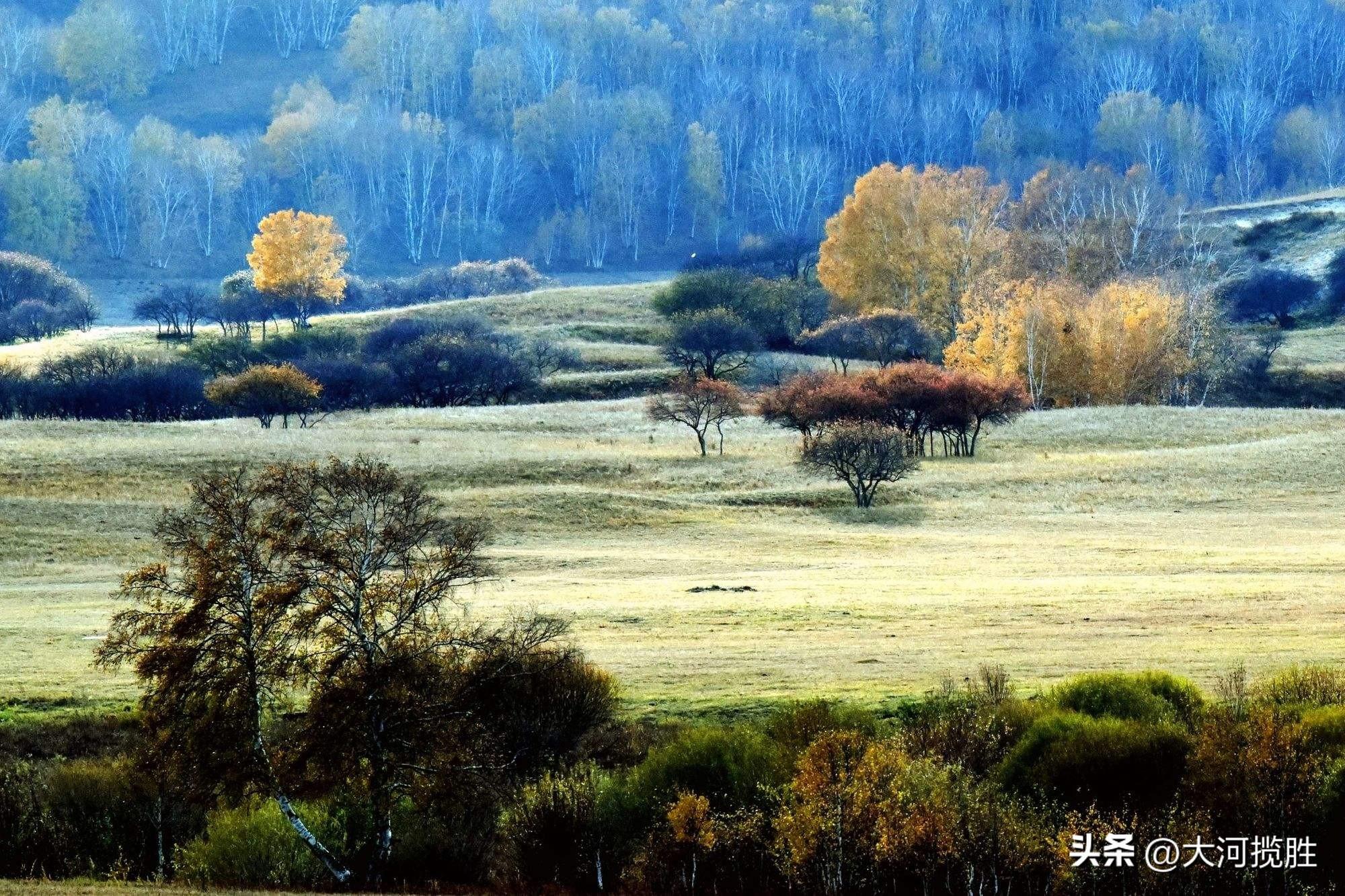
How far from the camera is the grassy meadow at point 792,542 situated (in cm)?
3028

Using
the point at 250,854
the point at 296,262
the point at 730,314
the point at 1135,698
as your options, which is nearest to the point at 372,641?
the point at 250,854

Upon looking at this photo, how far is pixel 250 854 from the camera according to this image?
2141cm

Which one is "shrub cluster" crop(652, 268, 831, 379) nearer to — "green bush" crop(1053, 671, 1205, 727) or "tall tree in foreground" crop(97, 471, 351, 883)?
"green bush" crop(1053, 671, 1205, 727)

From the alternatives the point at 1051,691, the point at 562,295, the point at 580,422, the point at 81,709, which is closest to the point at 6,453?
the point at 580,422

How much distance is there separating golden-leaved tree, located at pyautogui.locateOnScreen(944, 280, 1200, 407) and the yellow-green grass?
10.1m

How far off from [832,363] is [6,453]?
64.6 metres

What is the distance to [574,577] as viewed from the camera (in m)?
45.2

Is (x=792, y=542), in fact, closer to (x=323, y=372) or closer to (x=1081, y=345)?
(x=1081, y=345)

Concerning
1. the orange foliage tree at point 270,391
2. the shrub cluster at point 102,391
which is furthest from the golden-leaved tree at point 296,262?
the orange foliage tree at point 270,391

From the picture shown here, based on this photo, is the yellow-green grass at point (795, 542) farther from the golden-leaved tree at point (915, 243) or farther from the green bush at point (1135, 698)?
the golden-leaved tree at point (915, 243)

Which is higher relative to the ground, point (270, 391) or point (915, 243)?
point (915, 243)

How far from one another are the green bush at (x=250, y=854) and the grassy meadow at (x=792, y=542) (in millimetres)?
7165

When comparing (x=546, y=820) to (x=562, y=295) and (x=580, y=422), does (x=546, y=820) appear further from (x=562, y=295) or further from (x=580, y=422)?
(x=562, y=295)

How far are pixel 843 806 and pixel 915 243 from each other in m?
102
